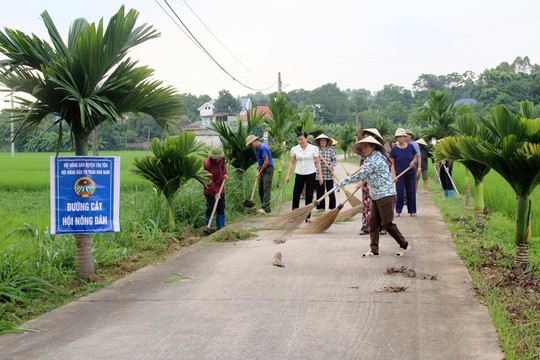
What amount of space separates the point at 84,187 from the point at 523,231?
501 cm

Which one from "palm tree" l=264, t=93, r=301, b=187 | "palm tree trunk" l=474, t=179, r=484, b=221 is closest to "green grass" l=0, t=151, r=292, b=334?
"palm tree trunk" l=474, t=179, r=484, b=221

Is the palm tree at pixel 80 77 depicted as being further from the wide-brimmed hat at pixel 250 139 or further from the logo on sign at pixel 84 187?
the wide-brimmed hat at pixel 250 139

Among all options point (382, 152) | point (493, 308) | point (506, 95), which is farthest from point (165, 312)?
point (506, 95)

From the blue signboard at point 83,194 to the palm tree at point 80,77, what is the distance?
21 centimetres

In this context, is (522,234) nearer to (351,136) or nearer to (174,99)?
(174,99)

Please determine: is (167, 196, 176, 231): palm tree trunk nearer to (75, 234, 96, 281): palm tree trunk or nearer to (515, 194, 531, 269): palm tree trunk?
(75, 234, 96, 281): palm tree trunk

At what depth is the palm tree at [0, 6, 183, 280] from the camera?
6059 millimetres

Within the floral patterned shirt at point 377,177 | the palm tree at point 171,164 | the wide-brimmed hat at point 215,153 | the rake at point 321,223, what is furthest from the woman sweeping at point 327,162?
the floral patterned shirt at point 377,177

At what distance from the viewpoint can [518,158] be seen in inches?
251

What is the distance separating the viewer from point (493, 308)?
5.18 m

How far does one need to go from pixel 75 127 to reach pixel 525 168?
16.5 feet

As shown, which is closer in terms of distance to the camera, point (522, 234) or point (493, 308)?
point (493, 308)

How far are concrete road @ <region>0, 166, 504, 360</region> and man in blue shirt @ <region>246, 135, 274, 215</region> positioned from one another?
15.3 ft

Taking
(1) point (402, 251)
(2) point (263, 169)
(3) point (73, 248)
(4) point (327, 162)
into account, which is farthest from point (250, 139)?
(3) point (73, 248)
